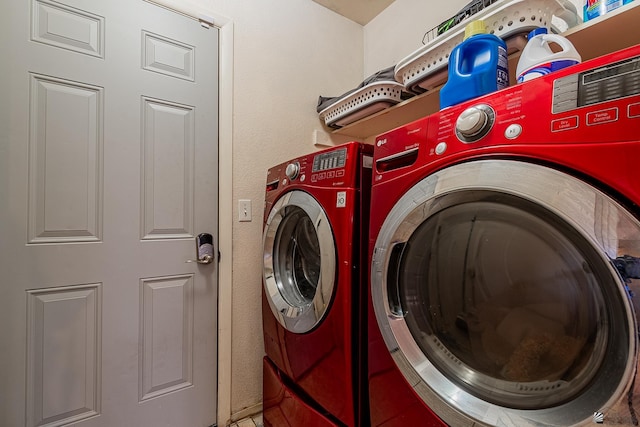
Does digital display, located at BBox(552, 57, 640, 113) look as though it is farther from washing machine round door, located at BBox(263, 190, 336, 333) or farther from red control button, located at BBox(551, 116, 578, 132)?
washing machine round door, located at BBox(263, 190, 336, 333)

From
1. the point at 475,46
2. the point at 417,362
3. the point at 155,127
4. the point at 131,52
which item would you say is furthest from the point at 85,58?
the point at 417,362

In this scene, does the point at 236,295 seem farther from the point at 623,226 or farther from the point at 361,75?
the point at 361,75

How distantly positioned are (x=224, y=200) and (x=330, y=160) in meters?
0.70

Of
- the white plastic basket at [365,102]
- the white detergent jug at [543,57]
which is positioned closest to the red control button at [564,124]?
the white detergent jug at [543,57]

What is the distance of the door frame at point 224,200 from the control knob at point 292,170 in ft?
1.41

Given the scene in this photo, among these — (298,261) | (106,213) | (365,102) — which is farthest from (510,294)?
(106,213)

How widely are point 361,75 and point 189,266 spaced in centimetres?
167

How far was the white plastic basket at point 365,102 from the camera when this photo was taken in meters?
1.33

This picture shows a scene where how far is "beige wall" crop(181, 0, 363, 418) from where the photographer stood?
1473 mm

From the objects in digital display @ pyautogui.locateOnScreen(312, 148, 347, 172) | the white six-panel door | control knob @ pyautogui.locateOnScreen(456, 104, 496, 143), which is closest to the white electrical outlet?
the white six-panel door

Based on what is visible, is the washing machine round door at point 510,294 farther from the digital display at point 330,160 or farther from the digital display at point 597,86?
the digital display at point 330,160

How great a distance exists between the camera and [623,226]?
403 mm

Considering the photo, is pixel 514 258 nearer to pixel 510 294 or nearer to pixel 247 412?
pixel 510 294

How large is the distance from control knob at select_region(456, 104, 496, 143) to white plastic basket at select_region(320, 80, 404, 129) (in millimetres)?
821
